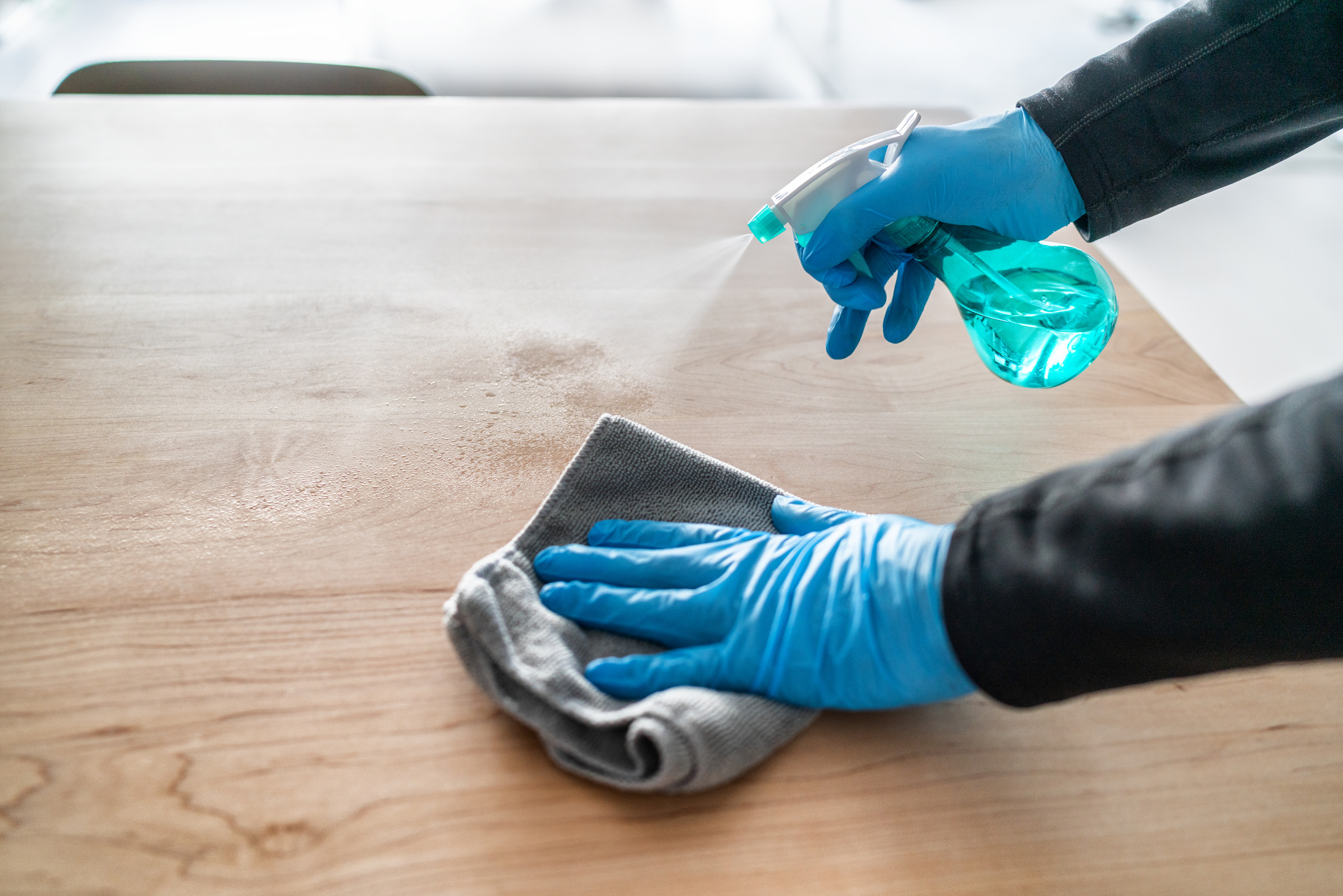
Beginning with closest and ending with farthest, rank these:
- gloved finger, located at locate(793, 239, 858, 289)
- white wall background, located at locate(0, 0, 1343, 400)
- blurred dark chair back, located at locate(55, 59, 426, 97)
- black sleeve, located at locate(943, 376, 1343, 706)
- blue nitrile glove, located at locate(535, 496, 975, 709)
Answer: black sleeve, located at locate(943, 376, 1343, 706) < blue nitrile glove, located at locate(535, 496, 975, 709) < gloved finger, located at locate(793, 239, 858, 289) < blurred dark chair back, located at locate(55, 59, 426, 97) < white wall background, located at locate(0, 0, 1343, 400)

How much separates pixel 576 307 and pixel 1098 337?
52 cm

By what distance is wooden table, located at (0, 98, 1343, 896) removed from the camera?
1.68 ft

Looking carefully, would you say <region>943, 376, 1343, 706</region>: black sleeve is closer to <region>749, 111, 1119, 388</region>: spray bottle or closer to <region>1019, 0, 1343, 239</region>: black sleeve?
<region>749, 111, 1119, 388</region>: spray bottle

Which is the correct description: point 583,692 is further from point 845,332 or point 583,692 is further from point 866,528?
point 845,332

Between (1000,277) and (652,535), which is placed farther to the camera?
(1000,277)

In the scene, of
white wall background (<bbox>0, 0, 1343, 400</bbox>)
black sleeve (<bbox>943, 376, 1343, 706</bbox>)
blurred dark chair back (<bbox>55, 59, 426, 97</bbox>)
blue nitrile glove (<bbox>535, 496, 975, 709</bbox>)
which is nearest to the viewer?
black sleeve (<bbox>943, 376, 1343, 706</bbox>)

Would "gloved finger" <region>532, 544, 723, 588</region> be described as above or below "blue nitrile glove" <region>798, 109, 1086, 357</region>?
below

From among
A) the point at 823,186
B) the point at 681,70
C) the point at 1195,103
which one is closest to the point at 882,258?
the point at 823,186

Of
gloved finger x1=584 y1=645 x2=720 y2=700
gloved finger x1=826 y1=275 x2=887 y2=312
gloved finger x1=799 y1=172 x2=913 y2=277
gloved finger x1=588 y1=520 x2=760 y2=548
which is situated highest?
gloved finger x1=799 y1=172 x2=913 y2=277

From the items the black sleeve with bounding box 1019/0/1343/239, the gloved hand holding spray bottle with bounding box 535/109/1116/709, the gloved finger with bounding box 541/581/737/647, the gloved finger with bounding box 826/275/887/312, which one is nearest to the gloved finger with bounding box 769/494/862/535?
the gloved hand holding spray bottle with bounding box 535/109/1116/709

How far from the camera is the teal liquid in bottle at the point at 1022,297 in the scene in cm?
75

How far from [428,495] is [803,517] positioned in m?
0.31

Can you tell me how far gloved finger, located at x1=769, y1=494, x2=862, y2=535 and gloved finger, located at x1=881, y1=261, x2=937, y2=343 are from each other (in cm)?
27

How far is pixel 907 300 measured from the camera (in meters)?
0.89
